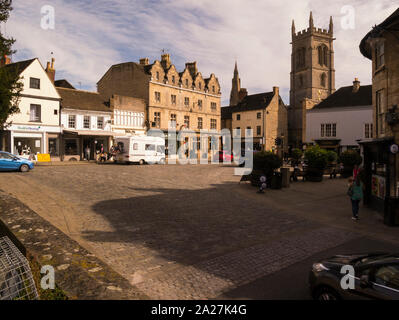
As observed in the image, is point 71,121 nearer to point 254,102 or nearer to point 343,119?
point 343,119

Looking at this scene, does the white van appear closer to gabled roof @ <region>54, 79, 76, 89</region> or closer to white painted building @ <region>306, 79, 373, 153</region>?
gabled roof @ <region>54, 79, 76, 89</region>

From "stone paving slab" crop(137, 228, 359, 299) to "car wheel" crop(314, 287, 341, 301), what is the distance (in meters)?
1.30

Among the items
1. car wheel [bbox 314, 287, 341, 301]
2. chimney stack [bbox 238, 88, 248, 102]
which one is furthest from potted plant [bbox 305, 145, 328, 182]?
chimney stack [bbox 238, 88, 248, 102]

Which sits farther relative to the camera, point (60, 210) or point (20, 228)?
point (60, 210)

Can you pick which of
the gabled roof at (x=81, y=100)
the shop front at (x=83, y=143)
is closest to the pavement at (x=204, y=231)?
the shop front at (x=83, y=143)

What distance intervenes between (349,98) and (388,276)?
43.4 m

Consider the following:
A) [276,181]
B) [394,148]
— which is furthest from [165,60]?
[394,148]

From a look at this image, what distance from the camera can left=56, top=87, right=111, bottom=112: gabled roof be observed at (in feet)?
106

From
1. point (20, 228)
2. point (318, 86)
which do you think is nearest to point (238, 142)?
point (318, 86)

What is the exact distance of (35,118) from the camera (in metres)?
29.8

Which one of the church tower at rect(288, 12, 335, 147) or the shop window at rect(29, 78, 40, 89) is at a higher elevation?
the church tower at rect(288, 12, 335, 147)

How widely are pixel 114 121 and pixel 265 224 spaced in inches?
1166

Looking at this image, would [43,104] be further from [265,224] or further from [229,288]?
[229,288]

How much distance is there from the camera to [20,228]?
22.8ft
